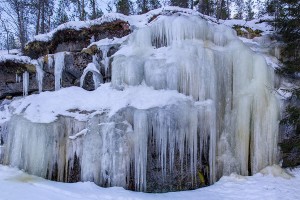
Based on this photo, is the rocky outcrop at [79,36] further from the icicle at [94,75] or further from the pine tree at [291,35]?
the pine tree at [291,35]

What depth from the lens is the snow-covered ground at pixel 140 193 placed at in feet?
16.3

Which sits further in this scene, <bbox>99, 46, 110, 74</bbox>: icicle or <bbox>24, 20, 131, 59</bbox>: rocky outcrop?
<bbox>24, 20, 131, 59</bbox>: rocky outcrop

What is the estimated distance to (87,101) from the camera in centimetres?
711

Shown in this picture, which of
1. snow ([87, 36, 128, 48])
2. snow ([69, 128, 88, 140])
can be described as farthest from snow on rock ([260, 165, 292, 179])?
snow ([87, 36, 128, 48])

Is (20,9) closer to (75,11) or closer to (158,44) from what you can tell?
(75,11)

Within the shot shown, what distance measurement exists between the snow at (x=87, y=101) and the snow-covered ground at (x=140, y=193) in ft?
4.89

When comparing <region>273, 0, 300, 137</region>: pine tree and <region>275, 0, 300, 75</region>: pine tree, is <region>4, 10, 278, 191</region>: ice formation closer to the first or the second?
<region>273, 0, 300, 137</region>: pine tree

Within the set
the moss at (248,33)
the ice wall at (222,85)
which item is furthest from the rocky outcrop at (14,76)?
the moss at (248,33)

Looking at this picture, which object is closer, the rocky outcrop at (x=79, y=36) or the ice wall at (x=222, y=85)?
the ice wall at (x=222, y=85)

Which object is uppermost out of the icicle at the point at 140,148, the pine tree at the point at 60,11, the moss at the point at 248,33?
the pine tree at the point at 60,11

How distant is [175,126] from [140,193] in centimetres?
153

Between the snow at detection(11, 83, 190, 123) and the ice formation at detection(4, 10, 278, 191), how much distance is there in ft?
0.40

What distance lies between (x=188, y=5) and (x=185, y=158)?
14.8 metres

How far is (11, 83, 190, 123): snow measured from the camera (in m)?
6.33
